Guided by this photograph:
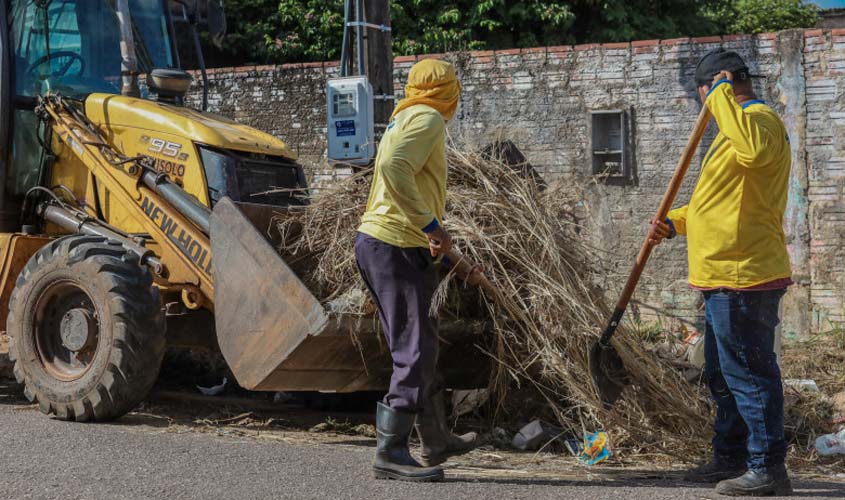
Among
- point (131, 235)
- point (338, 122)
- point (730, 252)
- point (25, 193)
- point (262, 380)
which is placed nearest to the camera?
point (730, 252)

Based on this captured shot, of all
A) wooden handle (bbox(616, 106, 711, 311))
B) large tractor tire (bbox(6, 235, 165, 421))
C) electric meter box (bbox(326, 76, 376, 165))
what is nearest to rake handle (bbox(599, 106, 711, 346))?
wooden handle (bbox(616, 106, 711, 311))

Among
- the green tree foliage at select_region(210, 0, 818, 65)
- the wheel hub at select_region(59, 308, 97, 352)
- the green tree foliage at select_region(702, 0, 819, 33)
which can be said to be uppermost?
the green tree foliage at select_region(702, 0, 819, 33)

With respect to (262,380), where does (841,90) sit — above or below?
above

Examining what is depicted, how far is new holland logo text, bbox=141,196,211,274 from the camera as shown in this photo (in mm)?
6969

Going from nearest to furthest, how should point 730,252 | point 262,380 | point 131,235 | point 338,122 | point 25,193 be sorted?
1. point 730,252
2. point 262,380
3. point 131,235
4. point 25,193
5. point 338,122

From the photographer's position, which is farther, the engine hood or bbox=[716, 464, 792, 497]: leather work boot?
the engine hood

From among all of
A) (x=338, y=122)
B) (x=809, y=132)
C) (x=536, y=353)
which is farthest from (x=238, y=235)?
(x=809, y=132)

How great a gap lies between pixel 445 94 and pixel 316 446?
2.18 m

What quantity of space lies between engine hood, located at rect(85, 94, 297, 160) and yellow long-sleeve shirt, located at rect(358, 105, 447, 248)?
2.16 meters

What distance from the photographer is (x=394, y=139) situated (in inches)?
211

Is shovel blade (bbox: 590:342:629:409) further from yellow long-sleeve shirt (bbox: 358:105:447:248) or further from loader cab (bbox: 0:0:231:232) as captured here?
loader cab (bbox: 0:0:231:232)

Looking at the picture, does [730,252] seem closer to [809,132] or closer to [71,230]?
[71,230]

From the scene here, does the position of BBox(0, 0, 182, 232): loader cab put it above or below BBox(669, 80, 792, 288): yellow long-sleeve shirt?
above

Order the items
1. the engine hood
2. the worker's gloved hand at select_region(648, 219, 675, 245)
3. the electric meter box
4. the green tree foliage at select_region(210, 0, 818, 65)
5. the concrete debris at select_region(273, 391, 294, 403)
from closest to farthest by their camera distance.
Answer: the worker's gloved hand at select_region(648, 219, 675, 245) < the engine hood < the concrete debris at select_region(273, 391, 294, 403) < the electric meter box < the green tree foliage at select_region(210, 0, 818, 65)
